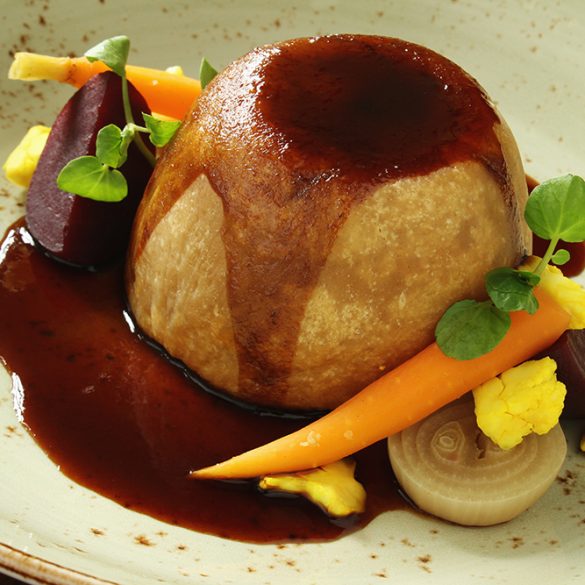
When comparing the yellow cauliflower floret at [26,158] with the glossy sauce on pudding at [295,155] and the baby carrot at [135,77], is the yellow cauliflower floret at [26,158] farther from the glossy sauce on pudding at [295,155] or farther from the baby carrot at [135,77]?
the glossy sauce on pudding at [295,155]

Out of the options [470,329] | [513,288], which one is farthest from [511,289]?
[470,329]

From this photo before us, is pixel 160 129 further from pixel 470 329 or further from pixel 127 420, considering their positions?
pixel 470 329

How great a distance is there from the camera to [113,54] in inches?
118

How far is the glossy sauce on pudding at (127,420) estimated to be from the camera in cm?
253

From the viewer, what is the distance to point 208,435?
2.72m

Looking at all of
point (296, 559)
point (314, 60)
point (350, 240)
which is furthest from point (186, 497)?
point (314, 60)

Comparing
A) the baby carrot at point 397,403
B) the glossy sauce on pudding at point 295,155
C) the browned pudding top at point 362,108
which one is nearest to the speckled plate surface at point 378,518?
the baby carrot at point 397,403

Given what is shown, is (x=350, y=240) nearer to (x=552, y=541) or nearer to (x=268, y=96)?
(x=268, y=96)

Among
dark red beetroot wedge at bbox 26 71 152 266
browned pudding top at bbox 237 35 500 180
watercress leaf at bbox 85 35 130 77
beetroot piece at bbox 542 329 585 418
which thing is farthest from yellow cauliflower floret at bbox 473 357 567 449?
watercress leaf at bbox 85 35 130 77

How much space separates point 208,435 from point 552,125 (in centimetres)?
202

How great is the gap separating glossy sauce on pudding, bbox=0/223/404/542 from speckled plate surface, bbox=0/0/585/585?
0.05m

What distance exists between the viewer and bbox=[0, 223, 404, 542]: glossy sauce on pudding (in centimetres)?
253

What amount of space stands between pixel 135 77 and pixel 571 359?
69.4 inches

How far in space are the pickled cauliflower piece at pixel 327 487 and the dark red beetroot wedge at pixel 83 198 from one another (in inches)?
40.0
